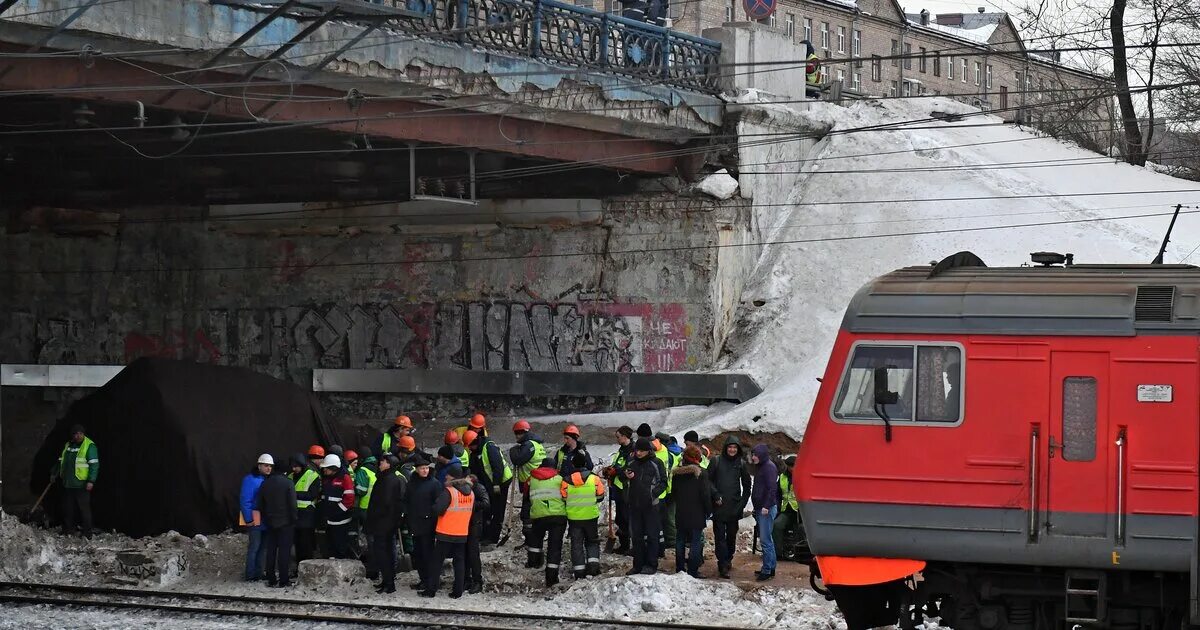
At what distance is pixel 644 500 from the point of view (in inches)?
643

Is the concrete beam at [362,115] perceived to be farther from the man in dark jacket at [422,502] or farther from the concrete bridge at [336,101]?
the man in dark jacket at [422,502]

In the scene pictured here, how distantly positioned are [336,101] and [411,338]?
342 inches

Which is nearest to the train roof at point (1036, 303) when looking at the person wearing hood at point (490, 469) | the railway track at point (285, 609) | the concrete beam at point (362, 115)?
the railway track at point (285, 609)

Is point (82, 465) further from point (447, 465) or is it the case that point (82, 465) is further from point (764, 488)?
point (764, 488)

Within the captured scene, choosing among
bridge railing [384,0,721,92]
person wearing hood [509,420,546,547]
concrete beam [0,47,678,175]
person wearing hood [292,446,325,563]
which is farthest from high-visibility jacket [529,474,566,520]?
bridge railing [384,0,721,92]

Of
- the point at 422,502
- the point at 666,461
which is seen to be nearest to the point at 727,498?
the point at 666,461

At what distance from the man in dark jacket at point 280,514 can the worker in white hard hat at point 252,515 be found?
0.08 metres

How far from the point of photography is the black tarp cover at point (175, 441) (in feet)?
64.1

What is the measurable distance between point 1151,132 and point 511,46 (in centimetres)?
1640

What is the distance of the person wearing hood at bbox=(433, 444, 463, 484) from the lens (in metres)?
16.7

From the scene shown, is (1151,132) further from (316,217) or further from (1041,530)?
(1041,530)

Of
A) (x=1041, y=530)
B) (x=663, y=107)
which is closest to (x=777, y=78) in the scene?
(x=663, y=107)

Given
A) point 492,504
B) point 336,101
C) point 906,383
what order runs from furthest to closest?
point 336,101 → point 492,504 → point 906,383

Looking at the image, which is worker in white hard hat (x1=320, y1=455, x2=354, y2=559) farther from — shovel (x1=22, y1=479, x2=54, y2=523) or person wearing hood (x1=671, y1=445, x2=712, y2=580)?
shovel (x1=22, y1=479, x2=54, y2=523)
